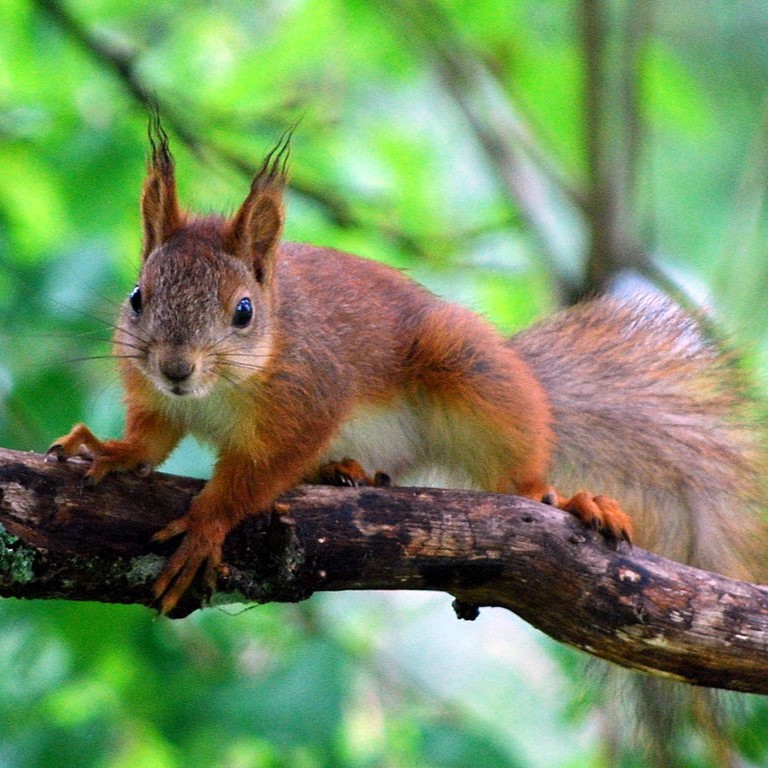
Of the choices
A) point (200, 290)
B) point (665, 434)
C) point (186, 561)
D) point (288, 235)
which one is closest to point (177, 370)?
point (200, 290)

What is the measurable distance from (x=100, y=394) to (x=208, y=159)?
1206 mm

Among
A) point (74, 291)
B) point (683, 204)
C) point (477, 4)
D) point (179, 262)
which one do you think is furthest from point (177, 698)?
point (683, 204)

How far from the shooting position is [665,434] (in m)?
3.41

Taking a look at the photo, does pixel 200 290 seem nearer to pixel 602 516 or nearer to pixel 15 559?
pixel 15 559

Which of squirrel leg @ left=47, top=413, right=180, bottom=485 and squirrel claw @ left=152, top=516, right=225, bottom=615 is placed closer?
squirrel claw @ left=152, top=516, right=225, bottom=615

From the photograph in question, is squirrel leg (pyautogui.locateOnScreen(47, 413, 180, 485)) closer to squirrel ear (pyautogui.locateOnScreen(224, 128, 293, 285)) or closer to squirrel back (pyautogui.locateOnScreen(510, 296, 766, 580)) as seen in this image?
squirrel ear (pyautogui.locateOnScreen(224, 128, 293, 285))

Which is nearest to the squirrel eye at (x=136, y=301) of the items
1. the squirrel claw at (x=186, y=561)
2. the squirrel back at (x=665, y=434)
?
the squirrel claw at (x=186, y=561)

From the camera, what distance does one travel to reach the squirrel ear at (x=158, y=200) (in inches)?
111

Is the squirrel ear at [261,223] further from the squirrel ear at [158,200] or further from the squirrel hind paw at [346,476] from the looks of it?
the squirrel hind paw at [346,476]

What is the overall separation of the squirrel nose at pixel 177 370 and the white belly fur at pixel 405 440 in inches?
25.3

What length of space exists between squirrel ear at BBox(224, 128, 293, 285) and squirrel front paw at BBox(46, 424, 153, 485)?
519 mm

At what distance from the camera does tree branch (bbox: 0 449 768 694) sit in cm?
251

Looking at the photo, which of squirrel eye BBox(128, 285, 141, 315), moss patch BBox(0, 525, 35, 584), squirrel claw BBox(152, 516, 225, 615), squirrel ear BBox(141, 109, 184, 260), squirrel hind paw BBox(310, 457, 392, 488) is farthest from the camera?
squirrel hind paw BBox(310, 457, 392, 488)

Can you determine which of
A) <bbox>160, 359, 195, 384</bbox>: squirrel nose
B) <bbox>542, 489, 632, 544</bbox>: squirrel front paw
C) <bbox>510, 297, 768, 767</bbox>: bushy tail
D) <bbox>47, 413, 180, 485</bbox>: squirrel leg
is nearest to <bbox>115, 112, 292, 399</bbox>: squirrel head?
<bbox>160, 359, 195, 384</bbox>: squirrel nose
